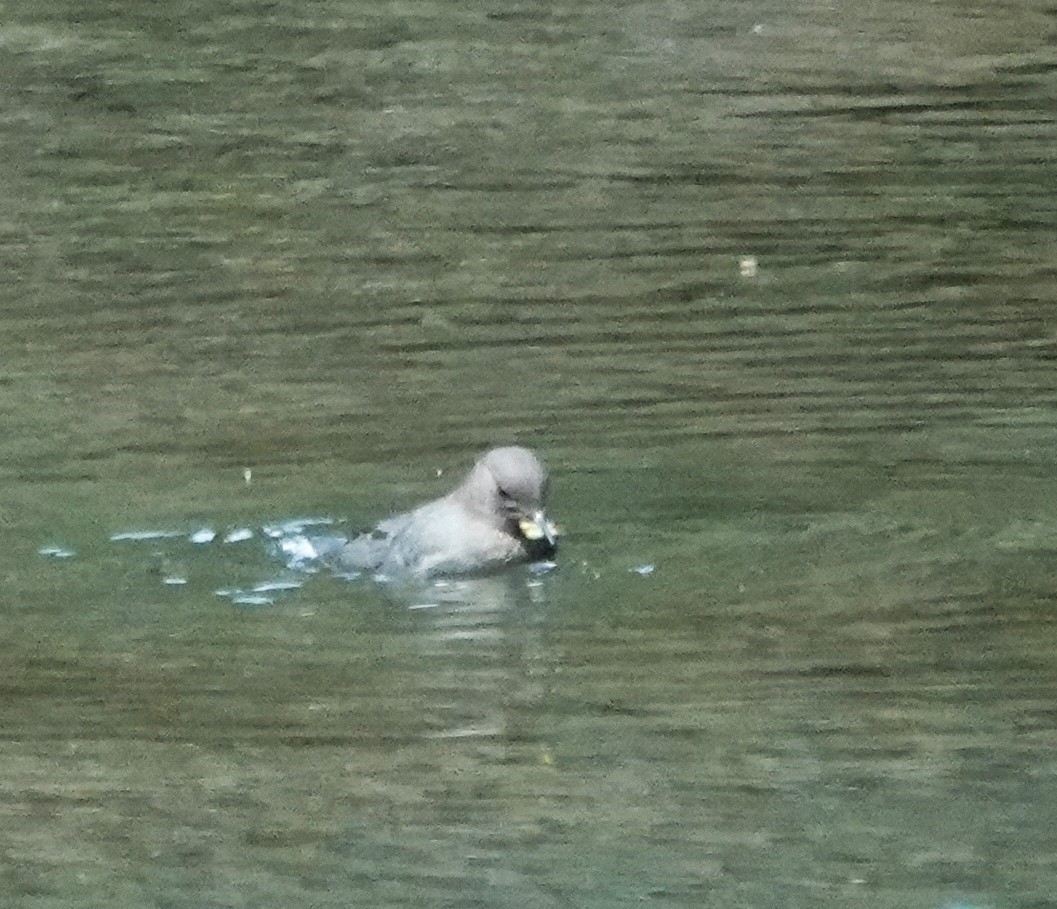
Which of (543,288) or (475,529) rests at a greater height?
(543,288)

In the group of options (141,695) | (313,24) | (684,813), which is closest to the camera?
(684,813)

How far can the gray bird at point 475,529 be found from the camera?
1.30 metres

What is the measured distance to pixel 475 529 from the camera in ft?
4.45

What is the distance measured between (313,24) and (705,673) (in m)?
0.63

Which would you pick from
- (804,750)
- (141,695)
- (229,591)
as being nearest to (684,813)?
(804,750)

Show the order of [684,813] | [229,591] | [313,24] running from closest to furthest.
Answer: [684,813], [229,591], [313,24]

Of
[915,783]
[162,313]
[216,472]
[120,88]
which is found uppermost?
[120,88]

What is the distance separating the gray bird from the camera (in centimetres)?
130

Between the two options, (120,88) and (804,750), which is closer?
(804,750)

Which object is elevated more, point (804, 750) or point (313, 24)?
point (313, 24)

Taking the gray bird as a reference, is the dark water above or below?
above

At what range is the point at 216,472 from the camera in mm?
1398

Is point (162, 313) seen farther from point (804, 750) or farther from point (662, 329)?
point (804, 750)

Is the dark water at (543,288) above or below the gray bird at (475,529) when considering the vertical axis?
above
